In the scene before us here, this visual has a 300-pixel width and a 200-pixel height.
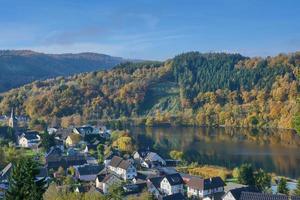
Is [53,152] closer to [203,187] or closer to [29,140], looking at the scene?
[29,140]

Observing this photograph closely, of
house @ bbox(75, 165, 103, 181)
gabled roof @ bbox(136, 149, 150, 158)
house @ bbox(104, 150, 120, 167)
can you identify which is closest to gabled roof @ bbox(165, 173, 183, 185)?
house @ bbox(75, 165, 103, 181)

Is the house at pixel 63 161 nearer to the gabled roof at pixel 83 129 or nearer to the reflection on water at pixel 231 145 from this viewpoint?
the reflection on water at pixel 231 145

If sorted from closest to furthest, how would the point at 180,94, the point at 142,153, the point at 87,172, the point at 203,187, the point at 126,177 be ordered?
the point at 203,187 < the point at 126,177 < the point at 87,172 < the point at 142,153 < the point at 180,94

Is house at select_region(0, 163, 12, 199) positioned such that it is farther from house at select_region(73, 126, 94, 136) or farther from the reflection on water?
house at select_region(73, 126, 94, 136)

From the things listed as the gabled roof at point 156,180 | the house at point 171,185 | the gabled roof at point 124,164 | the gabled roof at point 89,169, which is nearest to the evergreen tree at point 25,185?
the house at point 171,185

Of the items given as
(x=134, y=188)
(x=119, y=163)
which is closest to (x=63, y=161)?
(x=119, y=163)

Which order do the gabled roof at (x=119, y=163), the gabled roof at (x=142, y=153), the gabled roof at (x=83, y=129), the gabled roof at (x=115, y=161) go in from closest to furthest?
the gabled roof at (x=119, y=163) → the gabled roof at (x=115, y=161) → the gabled roof at (x=142, y=153) → the gabled roof at (x=83, y=129)
